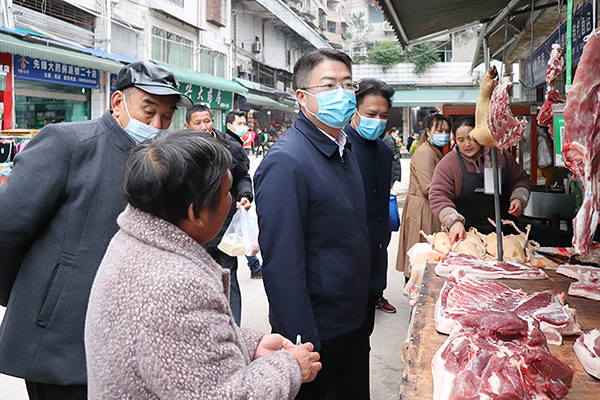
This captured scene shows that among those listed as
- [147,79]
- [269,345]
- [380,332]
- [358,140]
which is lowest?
[380,332]

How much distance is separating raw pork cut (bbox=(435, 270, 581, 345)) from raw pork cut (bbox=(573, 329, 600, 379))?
13cm

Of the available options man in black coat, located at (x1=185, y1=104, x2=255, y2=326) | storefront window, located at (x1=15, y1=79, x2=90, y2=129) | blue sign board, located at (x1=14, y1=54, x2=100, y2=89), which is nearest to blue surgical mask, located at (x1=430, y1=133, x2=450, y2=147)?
man in black coat, located at (x1=185, y1=104, x2=255, y2=326)

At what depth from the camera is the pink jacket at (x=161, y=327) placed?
110 cm

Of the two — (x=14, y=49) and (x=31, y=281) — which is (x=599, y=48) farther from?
(x=14, y=49)

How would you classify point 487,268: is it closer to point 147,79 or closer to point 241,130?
point 147,79

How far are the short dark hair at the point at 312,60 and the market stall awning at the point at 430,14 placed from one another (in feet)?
6.20

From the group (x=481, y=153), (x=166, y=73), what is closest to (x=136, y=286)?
(x=166, y=73)

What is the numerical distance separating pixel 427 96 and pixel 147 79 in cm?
2495

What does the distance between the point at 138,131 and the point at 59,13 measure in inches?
480

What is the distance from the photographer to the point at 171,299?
112cm

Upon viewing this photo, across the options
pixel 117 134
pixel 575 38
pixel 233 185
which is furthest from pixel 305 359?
pixel 575 38

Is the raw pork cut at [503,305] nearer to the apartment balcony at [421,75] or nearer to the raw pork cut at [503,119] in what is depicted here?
the raw pork cut at [503,119]

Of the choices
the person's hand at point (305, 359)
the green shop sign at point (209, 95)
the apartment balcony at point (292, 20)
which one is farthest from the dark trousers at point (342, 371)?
the apartment balcony at point (292, 20)

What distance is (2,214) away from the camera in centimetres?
174
